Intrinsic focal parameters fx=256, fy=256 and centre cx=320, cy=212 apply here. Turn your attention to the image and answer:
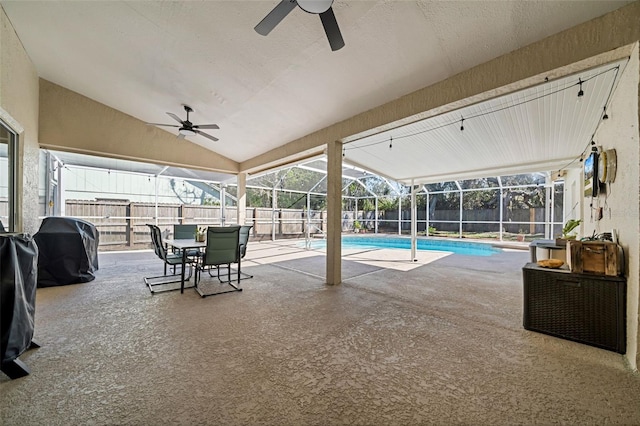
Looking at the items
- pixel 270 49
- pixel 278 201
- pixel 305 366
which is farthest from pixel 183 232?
pixel 278 201

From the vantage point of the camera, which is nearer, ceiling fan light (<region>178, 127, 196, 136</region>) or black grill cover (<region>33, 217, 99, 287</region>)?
black grill cover (<region>33, 217, 99, 287</region>)

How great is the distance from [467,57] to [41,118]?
6.83 metres

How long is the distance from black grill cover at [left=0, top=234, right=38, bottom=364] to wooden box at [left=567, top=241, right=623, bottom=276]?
442 centimetres

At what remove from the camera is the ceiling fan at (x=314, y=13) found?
5.82ft

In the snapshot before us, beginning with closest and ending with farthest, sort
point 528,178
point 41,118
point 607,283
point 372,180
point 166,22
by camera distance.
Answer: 1. point 607,283
2. point 166,22
3. point 41,118
4. point 528,178
5. point 372,180

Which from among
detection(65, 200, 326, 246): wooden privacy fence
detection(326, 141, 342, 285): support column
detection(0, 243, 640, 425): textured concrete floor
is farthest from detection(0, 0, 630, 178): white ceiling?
detection(65, 200, 326, 246): wooden privacy fence

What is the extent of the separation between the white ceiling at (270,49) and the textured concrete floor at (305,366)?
2.67 m

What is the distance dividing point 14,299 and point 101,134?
15.9 feet

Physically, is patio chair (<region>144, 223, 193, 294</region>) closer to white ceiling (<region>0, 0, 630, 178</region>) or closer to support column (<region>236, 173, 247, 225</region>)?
white ceiling (<region>0, 0, 630, 178</region>)

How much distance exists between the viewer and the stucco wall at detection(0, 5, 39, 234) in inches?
118

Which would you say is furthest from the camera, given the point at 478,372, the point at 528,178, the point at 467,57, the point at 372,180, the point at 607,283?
the point at 372,180

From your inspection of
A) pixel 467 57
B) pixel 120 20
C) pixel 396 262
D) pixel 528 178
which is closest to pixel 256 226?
pixel 396 262

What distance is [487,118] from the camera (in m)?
4.04

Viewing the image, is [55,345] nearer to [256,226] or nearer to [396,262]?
[396,262]
